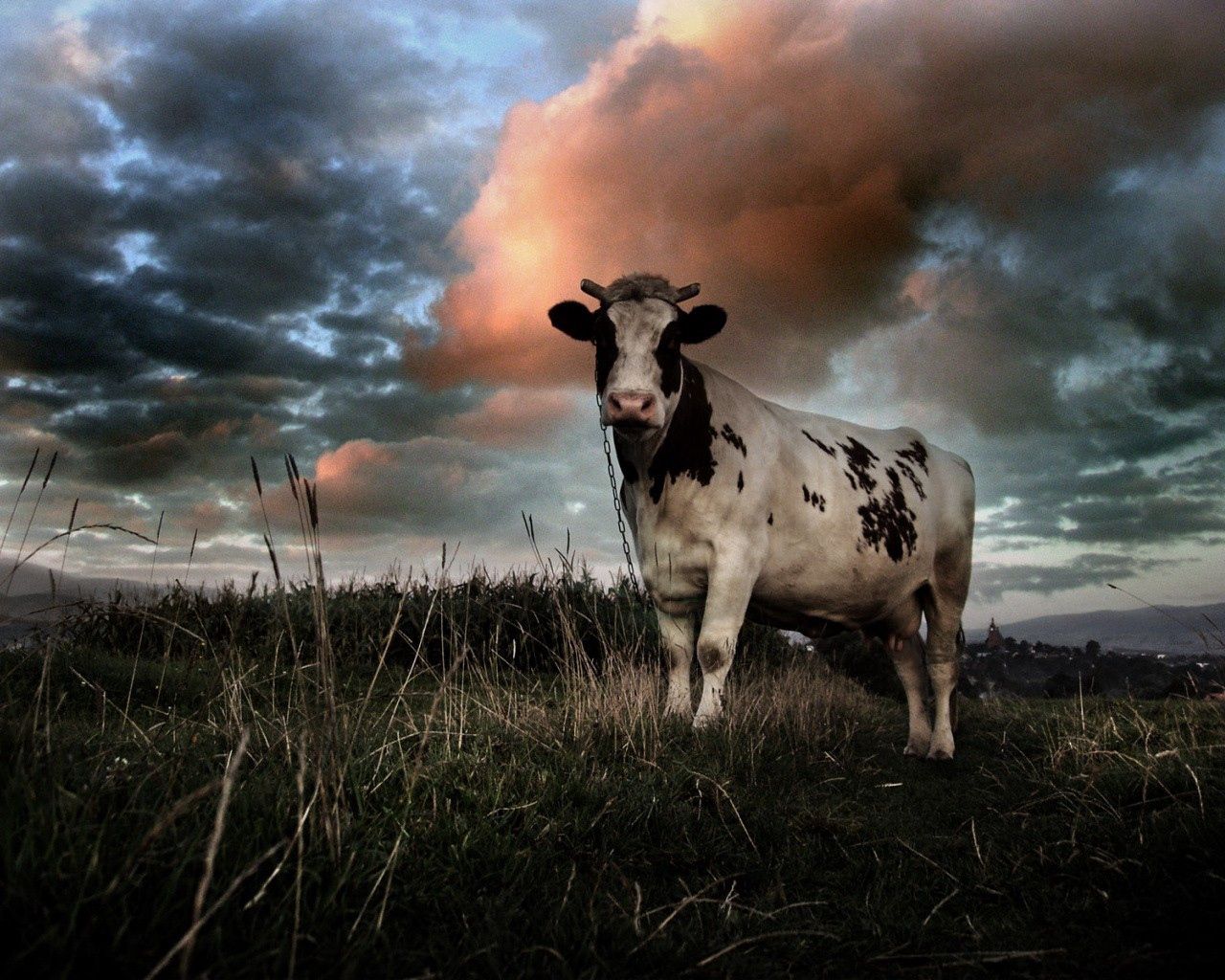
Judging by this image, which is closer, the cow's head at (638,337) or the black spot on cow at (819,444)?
the cow's head at (638,337)

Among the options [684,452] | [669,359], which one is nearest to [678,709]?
[684,452]

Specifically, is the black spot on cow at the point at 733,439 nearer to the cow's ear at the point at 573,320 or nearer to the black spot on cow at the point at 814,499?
the black spot on cow at the point at 814,499

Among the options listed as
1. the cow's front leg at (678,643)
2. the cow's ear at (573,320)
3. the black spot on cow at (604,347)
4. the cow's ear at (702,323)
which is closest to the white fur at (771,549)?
the cow's front leg at (678,643)

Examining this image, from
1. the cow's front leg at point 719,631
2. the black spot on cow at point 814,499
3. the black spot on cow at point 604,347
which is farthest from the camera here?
the black spot on cow at point 814,499

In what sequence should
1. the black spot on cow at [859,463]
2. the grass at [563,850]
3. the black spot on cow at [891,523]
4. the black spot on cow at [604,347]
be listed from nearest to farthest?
the grass at [563,850] < the black spot on cow at [604,347] < the black spot on cow at [891,523] < the black spot on cow at [859,463]

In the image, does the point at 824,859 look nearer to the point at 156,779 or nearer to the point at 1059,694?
the point at 156,779

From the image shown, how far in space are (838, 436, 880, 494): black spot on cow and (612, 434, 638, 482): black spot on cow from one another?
212 centimetres

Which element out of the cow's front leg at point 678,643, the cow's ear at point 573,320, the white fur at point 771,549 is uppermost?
the cow's ear at point 573,320

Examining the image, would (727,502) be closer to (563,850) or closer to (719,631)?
(719,631)

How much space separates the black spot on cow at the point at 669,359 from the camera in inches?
264

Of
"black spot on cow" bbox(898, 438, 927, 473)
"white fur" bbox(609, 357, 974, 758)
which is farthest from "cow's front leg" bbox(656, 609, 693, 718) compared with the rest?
"black spot on cow" bbox(898, 438, 927, 473)

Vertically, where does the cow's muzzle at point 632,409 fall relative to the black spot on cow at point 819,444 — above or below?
below

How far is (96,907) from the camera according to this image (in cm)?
229

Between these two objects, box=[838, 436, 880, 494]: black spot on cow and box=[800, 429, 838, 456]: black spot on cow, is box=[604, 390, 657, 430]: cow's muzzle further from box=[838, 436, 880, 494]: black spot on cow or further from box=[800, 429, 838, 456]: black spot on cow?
box=[838, 436, 880, 494]: black spot on cow
